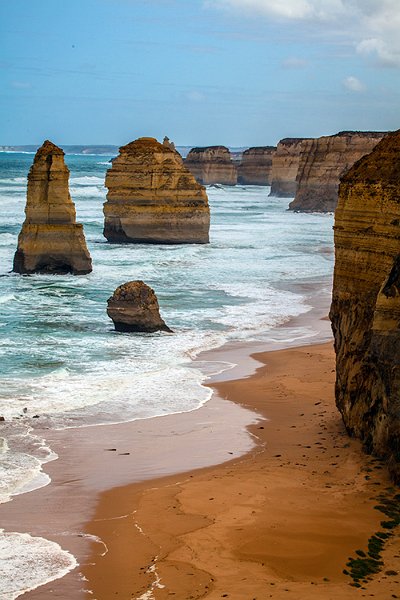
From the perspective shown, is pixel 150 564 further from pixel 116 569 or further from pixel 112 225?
pixel 112 225

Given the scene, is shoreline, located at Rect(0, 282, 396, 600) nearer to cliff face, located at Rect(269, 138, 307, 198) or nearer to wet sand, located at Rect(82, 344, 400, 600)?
wet sand, located at Rect(82, 344, 400, 600)

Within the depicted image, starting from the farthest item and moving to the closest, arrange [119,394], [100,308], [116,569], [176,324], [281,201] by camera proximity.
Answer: [281,201]
[100,308]
[176,324]
[119,394]
[116,569]

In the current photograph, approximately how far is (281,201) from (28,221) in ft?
212

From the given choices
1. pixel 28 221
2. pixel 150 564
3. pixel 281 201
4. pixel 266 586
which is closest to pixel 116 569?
pixel 150 564

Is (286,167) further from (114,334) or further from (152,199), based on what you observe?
→ (114,334)

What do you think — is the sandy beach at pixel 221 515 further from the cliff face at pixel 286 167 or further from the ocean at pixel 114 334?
the cliff face at pixel 286 167

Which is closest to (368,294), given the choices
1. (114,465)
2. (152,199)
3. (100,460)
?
(114,465)

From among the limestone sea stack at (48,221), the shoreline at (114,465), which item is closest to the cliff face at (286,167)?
the limestone sea stack at (48,221)

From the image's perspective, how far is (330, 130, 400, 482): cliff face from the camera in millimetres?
12000

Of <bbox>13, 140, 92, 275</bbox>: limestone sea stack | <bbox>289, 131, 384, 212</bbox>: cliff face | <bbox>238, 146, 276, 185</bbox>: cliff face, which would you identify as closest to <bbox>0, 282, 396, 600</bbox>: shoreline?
<bbox>13, 140, 92, 275</bbox>: limestone sea stack

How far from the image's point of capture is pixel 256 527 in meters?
10.8

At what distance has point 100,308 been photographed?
2875 cm

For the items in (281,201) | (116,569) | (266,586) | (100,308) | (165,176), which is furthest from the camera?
(281,201)

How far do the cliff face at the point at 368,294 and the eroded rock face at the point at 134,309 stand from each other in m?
9.92
